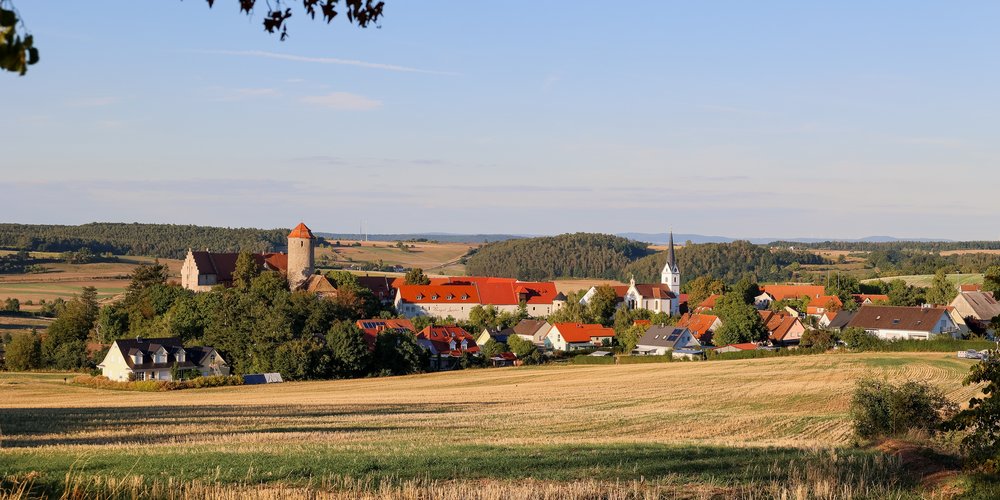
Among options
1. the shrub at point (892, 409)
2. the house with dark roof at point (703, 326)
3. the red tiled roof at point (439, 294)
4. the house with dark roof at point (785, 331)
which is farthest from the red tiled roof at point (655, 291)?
the shrub at point (892, 409)

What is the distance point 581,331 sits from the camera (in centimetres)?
10006

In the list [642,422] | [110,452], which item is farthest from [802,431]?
[110,452]

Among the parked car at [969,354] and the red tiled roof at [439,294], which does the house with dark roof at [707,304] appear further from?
the parked car at [969,354]

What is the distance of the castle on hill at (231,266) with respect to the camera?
4473 inches

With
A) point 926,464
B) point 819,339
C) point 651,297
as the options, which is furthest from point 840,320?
point 926,464

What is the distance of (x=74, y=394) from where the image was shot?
61188 mm

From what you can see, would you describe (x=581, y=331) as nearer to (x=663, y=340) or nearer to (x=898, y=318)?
(x=663, y=340)

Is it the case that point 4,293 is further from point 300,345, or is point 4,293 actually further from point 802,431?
point 802,431

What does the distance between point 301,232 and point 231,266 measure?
32.7 feet

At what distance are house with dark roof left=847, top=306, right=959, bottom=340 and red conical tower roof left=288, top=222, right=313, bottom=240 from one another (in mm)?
63455

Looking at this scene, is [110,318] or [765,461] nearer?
[765,461]

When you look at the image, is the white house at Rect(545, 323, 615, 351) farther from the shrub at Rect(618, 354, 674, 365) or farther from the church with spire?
the church with spire

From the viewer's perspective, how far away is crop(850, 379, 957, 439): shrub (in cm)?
2522

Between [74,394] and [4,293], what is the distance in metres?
76.1
